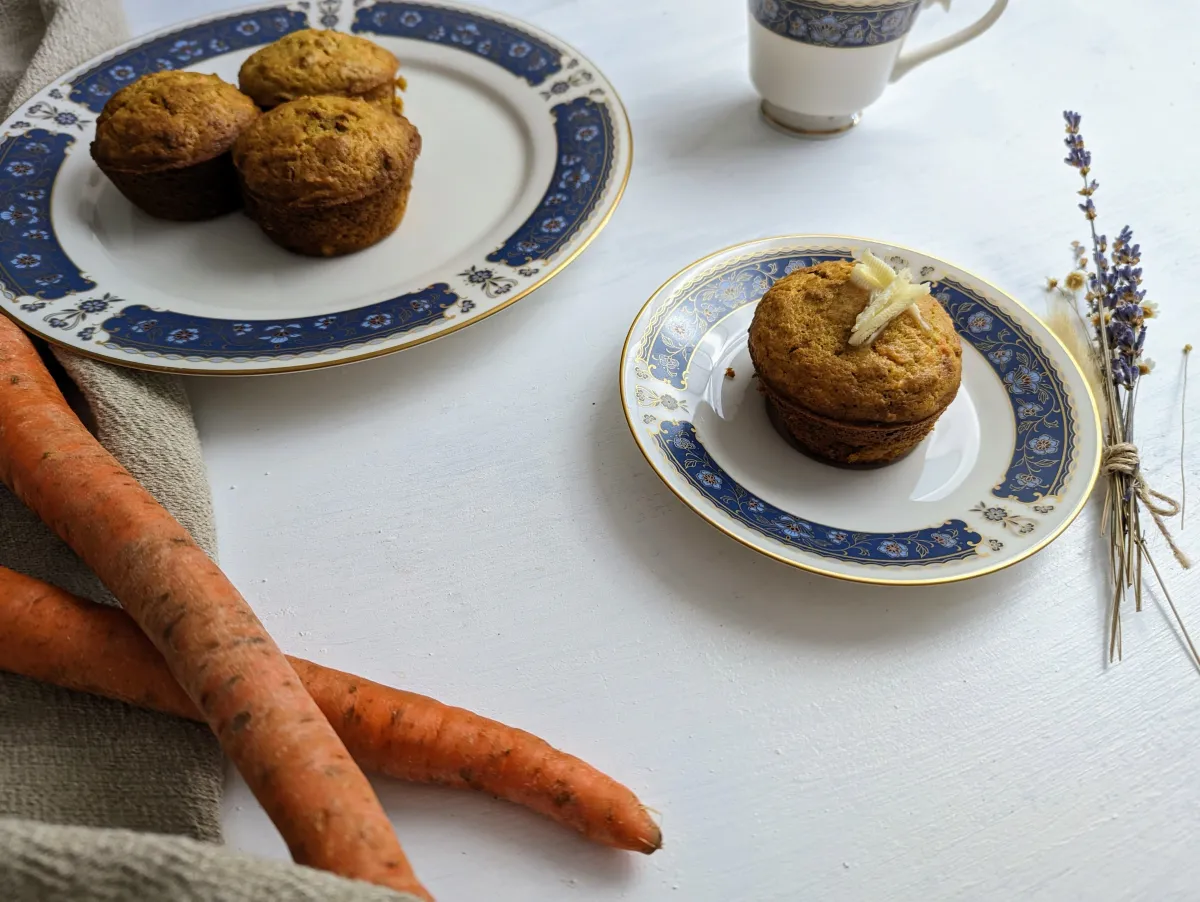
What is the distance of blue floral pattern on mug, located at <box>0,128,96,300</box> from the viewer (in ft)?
4.46

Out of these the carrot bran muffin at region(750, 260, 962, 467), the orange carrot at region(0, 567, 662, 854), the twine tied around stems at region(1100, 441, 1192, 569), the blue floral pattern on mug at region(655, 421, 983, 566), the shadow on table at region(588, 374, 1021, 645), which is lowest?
the orange carrot at region(0, 567, 662, 854)

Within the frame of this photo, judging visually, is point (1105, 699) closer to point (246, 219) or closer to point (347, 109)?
point (347, 109)

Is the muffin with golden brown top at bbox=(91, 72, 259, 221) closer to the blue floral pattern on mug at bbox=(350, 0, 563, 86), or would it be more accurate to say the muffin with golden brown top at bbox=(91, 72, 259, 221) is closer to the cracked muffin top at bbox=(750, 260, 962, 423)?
the blue floral pattern on mug at bbox=(350, 0, 563, 86)

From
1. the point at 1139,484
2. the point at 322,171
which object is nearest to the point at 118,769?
the point at 322,171

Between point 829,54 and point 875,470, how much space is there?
2.61 ft

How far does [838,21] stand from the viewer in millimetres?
1521

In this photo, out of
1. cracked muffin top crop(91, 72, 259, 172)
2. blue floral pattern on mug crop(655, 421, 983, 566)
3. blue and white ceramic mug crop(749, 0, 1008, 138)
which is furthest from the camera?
blue and white ceramic mug crop(749, 0, 1008, 138)

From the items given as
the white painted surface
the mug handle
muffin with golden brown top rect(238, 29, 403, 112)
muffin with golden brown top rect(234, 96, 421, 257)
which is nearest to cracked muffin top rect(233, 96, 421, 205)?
muffin with golden brown top rect(234, 96, 421, 257)

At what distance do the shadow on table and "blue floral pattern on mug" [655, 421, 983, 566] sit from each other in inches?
2.3

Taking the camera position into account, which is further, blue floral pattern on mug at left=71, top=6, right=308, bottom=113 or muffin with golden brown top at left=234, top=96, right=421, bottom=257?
blue floral pattern on mug at left=71, top=6, right=308, bottom=113

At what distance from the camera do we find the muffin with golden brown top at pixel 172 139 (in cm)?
141

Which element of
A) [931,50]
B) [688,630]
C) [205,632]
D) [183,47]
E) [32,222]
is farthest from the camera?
[183,47]

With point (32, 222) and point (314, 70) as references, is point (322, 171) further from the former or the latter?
point (32, 222)

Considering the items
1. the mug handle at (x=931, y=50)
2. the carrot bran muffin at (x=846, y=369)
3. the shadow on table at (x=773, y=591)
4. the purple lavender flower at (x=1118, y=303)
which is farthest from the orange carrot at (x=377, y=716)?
the mug handle at (x=931, y=50)
